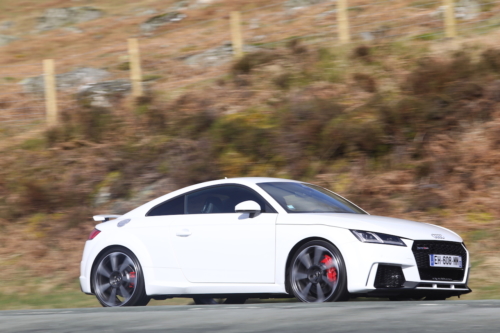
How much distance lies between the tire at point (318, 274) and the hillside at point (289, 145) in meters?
2.72

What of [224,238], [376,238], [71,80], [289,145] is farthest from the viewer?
[71,80]

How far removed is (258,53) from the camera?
1970 centimetres

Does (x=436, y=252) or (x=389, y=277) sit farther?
(x=436, y=252)

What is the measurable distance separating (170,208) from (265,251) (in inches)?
54.5

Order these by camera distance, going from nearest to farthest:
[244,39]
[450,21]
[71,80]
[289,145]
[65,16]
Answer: [289,145], [450,21], [71,80], [244,39], [65,16]

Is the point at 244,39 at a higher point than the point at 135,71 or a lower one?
higher

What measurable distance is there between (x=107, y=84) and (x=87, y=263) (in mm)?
12035

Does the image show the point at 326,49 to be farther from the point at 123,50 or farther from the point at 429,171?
the point at 123,50

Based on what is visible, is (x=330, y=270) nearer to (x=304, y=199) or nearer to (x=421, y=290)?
(x=421, y=290)

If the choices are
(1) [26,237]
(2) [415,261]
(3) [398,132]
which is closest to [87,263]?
(2) [415,261]

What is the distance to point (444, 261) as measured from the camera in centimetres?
794

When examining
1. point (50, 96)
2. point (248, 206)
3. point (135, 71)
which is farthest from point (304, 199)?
point (50, 96)

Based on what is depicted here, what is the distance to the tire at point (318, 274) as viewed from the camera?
7508mm

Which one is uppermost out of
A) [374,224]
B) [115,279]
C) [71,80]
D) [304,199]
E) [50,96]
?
[71,80]
